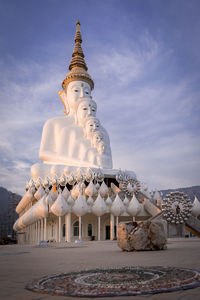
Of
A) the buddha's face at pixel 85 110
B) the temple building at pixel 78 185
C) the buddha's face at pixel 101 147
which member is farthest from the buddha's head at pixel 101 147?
the buddha's face at pixel 85 110

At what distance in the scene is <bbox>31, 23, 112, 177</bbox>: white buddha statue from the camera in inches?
1590

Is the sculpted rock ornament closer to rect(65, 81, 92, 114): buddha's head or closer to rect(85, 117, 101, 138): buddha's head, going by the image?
rect(85, 117, 101, 138): buddha's head

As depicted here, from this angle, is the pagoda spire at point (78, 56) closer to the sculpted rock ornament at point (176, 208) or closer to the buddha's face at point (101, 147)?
the buddha's face at point (101, 147)

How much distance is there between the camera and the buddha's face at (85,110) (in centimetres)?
4341

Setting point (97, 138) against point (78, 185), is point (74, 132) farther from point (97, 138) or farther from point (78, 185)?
point (78, 185)

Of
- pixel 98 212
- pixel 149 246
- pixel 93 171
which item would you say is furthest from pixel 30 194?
pixel 149 246

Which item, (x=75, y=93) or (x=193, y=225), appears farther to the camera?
→ (x=75, y=93)

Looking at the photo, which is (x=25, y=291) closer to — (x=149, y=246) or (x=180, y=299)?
(x=180, y=299)

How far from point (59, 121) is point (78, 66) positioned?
1130cm

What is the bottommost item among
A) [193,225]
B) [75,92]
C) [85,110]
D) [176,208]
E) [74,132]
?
[193,225]

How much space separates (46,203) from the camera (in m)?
29.2

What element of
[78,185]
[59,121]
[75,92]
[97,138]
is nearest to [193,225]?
[78,185]

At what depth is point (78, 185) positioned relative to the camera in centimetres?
3309

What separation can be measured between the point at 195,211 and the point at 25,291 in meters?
28.7
